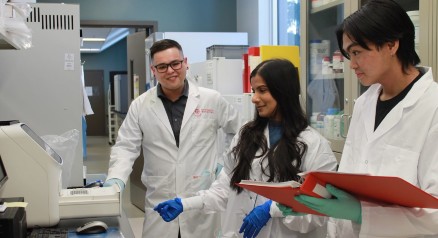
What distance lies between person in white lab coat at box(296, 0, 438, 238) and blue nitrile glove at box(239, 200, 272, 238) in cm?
34

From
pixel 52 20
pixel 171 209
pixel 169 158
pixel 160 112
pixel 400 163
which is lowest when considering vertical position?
pixel 171 209

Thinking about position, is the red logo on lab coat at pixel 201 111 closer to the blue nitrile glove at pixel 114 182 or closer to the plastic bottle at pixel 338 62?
the blue nitrile glove at pixel 114 182

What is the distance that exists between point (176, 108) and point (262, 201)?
823 mm

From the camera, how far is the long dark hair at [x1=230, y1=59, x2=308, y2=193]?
5.41 feet

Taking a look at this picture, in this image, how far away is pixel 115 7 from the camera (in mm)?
5348

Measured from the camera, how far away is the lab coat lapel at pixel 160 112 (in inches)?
91.0

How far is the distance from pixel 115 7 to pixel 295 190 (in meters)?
4.54

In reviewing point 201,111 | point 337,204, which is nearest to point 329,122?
point 201,111

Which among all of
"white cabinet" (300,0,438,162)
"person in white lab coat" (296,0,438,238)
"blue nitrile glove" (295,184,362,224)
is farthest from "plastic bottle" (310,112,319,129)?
"blue nitrile glove" (295,184,362,224)

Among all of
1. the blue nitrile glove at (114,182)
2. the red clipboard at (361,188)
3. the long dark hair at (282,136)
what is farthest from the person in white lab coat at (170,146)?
the red clipboard at (361,188)

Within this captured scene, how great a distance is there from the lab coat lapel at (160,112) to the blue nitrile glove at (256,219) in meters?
0.78

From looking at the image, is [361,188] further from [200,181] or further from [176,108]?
[176,108]

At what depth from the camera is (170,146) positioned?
230 centimetres

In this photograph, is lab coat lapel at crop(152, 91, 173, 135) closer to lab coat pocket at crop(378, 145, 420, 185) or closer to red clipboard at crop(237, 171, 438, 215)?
red clipboard at crop(237, 171, 438, 215)
